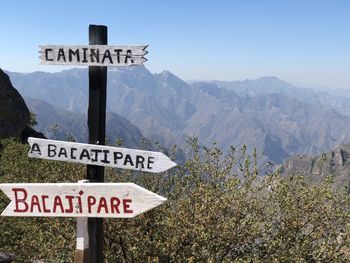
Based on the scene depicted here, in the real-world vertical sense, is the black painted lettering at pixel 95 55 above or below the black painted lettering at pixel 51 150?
above

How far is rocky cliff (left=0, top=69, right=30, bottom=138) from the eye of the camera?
254ft

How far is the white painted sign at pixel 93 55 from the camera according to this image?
9352 millimetres

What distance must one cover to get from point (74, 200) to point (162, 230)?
360 inches

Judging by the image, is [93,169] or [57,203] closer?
[57,203]

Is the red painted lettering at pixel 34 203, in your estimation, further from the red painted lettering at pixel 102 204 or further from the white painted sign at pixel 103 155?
the red painted lettering at pixel 102 204

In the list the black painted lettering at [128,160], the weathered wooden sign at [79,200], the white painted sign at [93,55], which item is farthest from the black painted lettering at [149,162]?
the white painted sign at [93,55]

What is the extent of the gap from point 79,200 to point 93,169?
2.64ft

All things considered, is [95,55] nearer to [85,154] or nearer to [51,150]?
[85,154]

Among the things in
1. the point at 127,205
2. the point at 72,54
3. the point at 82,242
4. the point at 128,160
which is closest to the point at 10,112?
the point at 72,54

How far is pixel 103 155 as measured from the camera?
962 cm

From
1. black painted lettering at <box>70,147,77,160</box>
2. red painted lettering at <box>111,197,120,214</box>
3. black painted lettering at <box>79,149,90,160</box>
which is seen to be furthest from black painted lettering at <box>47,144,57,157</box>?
red painted lettering at <box>111,197,120,214</box>

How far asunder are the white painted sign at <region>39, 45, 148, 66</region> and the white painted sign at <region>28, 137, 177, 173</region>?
1854 mm

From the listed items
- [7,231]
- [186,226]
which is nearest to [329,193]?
[186,226]

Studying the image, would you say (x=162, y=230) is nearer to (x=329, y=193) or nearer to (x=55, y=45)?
(x=329, y=193)
